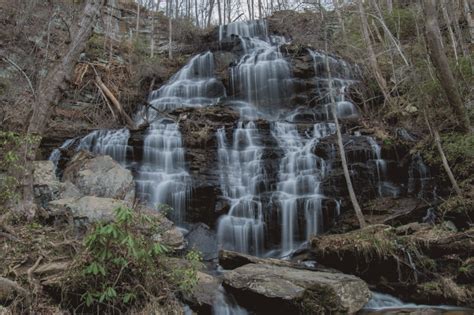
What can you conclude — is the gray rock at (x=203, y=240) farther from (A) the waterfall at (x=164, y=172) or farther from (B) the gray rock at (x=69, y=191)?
(B) the gray rock at (x=69, y=191)

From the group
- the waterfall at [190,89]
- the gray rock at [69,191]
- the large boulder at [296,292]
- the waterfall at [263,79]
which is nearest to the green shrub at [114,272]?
the large boulder at [296,292]

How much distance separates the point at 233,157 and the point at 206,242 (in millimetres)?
3130

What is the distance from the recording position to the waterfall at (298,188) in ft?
28.7

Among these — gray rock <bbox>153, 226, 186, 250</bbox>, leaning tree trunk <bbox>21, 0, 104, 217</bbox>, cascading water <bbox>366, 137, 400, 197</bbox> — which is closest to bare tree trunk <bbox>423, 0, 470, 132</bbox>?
cascading water <bbox>366, 137, 400, 197</bbox>

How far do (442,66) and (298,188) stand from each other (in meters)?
4.43

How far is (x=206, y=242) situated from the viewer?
8000mm

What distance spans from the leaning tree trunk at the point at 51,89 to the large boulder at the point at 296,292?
344 centimetres

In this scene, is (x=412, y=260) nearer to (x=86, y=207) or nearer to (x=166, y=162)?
(x=86, y=207)

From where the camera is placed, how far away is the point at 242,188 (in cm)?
973

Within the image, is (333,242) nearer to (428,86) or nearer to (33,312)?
(33,312)

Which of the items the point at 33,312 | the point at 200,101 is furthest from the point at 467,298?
the point at 200,101

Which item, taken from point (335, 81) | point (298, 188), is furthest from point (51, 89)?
point (335, 81)

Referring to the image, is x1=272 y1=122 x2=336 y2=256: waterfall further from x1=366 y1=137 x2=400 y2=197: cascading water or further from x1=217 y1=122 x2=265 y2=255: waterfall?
x1=366 y1=137 x2=400 y2=197: cascading water

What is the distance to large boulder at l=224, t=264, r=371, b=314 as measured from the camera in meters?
4.81
